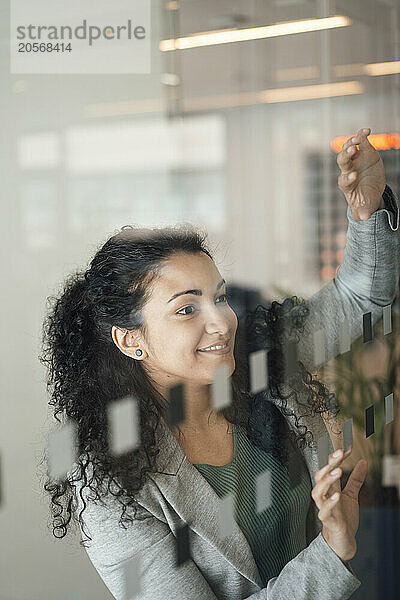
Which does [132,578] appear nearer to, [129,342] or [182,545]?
[182,545]

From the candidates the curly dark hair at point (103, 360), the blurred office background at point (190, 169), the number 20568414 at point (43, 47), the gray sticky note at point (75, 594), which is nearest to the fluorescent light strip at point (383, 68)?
the blurred office background at point (190, 169)

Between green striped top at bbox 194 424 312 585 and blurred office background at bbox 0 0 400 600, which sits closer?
blurred office background at bbox 0 0 400 600

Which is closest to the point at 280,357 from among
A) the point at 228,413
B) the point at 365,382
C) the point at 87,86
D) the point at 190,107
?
the point at 228,413

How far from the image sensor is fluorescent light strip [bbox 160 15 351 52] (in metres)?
1.00

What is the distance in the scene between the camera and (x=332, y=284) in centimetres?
121

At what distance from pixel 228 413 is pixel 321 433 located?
23 cm

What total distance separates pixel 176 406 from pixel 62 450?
183 millimetres

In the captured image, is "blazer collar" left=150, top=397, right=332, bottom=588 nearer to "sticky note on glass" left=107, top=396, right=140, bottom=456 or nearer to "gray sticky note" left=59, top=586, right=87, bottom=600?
"sticky note on glass" left=107, top=396, right=140, bottom=456

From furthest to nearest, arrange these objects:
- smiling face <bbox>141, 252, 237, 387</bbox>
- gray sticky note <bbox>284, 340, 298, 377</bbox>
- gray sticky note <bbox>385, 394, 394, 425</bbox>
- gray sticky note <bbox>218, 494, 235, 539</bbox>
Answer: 1. gray sticky note <bbox>385, 394, 394, 425</bbox>
2. gray sticky note <bbox>284, 340, 298, 377</bbox>
3. gray sticky note <bbox>218, 494, 235, 539</bbox>
4. smiling face <bbox>141, 252, 237, 387</bbox>

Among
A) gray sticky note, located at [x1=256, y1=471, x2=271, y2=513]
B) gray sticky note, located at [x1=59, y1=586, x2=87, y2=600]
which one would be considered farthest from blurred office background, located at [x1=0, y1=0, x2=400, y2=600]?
gray sticky note, located at [x1=256, y1=471, x2=271, y2=513]

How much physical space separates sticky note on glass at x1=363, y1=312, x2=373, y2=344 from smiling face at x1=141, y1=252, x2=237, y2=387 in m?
0.32

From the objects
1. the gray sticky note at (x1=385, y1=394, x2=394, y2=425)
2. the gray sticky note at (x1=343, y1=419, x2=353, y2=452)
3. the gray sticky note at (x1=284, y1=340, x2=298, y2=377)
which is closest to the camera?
the gray sticky note at (x1=284, y1=340, x2=298, y2=377)

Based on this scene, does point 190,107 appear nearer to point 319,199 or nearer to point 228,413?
point 319,199

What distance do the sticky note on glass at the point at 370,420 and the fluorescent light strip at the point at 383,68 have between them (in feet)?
1.91
